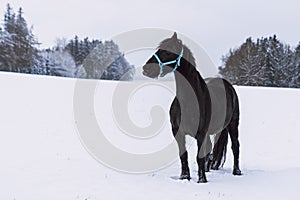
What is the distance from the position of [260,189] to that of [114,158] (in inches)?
133

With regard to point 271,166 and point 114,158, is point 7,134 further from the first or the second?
point 271,166

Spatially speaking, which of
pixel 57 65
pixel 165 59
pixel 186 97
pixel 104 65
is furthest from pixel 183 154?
pixel 57 65

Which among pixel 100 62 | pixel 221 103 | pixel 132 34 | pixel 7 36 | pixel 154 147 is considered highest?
pixel 7 36

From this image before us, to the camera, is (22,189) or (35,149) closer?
(22,189)

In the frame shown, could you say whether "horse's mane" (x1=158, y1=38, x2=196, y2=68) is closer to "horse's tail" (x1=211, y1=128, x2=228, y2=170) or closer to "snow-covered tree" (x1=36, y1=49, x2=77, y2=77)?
"horse's tail" (x1=211, y1=128, x2=228, y2=170)

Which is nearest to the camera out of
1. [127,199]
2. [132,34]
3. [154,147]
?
[127,199]

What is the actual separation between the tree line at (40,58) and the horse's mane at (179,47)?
24008mm

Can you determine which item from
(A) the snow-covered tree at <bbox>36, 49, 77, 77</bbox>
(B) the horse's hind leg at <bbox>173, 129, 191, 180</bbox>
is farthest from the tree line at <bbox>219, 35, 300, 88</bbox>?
(B) the horse's hind leg at <bbox>173, 129, 191, 180</bbox>

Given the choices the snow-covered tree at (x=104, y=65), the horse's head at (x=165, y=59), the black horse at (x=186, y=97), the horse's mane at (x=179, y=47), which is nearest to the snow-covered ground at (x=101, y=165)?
A: the black horse at (x=186, y=97)

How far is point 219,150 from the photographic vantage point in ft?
21.2

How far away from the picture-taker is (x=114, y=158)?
6918 mm

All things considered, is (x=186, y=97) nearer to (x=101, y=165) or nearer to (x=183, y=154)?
(x=183, y=154)

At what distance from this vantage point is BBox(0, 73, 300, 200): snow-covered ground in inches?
176

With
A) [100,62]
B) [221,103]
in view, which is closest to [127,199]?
[221,103]
